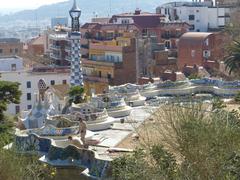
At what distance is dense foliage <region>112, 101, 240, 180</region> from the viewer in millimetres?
12251

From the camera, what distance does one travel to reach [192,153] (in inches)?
516

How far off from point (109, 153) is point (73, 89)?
1174cm

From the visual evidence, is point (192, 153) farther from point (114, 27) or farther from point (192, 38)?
point (114, 27)

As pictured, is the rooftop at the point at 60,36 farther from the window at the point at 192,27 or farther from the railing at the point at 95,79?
the railing at the point at 95,79

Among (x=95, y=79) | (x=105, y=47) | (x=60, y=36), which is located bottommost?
(x=95, y=79)

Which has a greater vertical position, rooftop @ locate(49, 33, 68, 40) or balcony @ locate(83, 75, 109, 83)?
rooftop @ locate(49, 33, 68, 40)

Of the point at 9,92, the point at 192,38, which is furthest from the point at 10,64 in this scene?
the point at 9,92

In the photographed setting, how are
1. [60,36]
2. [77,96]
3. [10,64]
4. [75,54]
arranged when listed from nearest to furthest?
[77,96], [75,54], [10,64], [60,36]

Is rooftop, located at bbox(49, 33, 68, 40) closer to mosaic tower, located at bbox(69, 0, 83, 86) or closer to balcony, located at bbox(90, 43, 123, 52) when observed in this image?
balcony, located at bbox(90, 43, 123, 52)

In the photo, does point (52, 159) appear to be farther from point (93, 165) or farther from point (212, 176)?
point (212, 176)

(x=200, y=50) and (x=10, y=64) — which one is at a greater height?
(x=200, y=50)

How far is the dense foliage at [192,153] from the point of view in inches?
482

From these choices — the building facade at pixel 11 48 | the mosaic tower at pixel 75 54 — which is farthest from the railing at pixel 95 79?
the building facade at pixel 11 48

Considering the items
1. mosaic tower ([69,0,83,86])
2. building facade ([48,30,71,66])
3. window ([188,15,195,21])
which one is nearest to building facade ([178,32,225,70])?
window ([188,15,195,21])
